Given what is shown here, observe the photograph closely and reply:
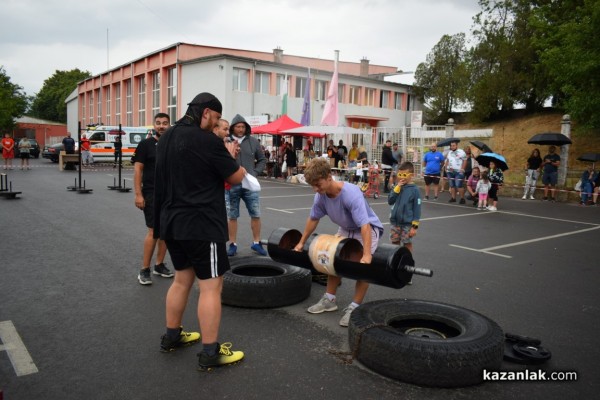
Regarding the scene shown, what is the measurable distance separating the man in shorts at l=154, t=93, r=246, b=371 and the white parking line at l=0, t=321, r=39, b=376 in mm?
1244

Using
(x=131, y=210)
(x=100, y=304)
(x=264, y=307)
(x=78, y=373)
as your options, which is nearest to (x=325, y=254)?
(x=264, y=307)

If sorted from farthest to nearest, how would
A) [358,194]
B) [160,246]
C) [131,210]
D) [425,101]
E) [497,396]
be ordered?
[425,101]
[131,210]
[160,246]
[358,194]
[497,396]

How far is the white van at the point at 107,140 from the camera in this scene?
2989 cm

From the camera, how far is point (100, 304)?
15.6 ft

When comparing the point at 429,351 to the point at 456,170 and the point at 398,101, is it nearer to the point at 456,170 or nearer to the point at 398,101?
the point at 456,170

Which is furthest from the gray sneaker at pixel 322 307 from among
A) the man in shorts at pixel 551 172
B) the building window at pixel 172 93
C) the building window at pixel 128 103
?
the building window at pixel 128 103

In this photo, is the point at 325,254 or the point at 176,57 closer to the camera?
the point at 325,254

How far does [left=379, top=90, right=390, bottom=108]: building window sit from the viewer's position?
4619 cm

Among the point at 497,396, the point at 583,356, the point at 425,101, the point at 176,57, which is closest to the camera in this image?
the point at 497,396

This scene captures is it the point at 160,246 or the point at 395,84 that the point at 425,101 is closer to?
the point at 395,84

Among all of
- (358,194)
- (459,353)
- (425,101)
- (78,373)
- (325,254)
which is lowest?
(78,373)

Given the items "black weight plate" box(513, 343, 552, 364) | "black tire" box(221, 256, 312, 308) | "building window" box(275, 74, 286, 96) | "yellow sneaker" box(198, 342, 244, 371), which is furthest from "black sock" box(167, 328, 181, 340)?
"building window" box(275, 74, 286, 96)

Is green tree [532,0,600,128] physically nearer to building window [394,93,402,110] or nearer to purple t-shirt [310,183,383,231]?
purple t-shirt [310,183,383,231]

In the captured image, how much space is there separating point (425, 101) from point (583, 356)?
4517 centimetres
